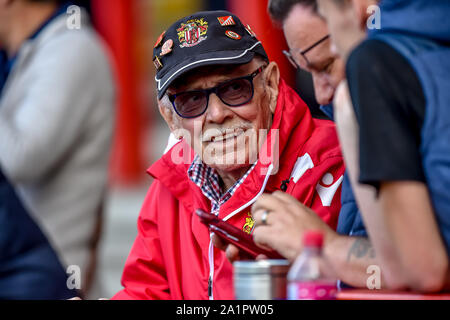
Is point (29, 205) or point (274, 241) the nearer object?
point (274, 241)

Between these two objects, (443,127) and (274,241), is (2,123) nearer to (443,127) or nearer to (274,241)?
(274,241)

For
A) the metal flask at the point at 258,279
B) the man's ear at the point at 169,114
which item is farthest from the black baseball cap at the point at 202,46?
the metal flask at the point at 258,279

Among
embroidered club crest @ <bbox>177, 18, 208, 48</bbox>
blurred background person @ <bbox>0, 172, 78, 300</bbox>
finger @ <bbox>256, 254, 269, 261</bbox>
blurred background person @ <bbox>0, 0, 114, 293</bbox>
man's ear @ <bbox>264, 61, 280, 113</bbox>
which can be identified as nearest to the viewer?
finger @ <bbox>256, 254, 269, 261</bbox>

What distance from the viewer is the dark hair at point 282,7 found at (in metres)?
2.32

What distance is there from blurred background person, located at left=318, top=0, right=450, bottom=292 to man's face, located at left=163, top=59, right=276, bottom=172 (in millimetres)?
874

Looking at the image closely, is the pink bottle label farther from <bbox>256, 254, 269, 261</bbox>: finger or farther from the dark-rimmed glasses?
the dark-rimmed glasses

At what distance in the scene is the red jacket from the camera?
232cm

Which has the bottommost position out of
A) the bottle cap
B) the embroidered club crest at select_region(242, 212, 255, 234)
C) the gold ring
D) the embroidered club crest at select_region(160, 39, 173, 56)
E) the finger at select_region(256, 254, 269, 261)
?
the finger at select_region(256, 254, 269, 261)

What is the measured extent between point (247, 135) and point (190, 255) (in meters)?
0.45

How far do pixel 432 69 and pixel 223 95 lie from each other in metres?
0.98

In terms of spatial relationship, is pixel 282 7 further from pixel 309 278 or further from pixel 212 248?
pixel 309 278

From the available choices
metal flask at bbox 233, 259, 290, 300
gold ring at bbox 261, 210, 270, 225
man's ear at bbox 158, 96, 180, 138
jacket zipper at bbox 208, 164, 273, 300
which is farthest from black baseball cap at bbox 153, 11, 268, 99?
metal flask at bbox 233, 259, 290, 300
